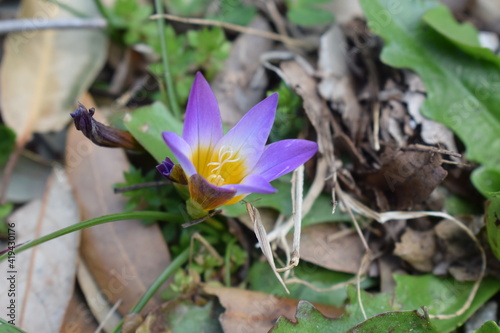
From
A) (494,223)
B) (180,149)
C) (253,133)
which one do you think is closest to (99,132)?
(180,149)

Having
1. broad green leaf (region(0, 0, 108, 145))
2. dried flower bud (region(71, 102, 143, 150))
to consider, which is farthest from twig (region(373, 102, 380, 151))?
broad green leaf (region(0, 0, 108, 145))

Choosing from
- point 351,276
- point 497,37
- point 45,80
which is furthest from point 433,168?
point 45,80

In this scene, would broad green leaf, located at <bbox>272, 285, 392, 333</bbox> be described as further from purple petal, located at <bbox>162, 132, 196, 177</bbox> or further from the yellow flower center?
purple petal, located at <bbox>162, 132, 196, 177</bbox>

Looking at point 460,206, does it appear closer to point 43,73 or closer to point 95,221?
point 95,221

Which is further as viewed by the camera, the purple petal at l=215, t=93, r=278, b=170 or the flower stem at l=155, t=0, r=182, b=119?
the flower stem at l=155, t=0, r=182, b=119

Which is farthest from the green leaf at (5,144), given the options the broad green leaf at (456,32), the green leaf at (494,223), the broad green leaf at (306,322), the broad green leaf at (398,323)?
the green leaf at (494,223)

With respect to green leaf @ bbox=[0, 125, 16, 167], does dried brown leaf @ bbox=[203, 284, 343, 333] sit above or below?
below

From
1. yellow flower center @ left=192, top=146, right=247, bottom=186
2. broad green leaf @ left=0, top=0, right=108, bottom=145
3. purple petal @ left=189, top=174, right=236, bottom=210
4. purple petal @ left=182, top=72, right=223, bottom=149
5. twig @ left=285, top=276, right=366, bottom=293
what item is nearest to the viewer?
purple petal @ left=189, top=174, right=236, bottom=210

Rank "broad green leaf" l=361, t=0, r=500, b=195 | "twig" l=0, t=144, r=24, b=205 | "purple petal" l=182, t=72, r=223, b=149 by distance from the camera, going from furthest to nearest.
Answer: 1. "twig" l=0, t=144, r=24, b=205
2. "broad green leaf" l=361, t=0, r=500, b=195
3. "purple petal" l=182, t=72, r=223, b=149
